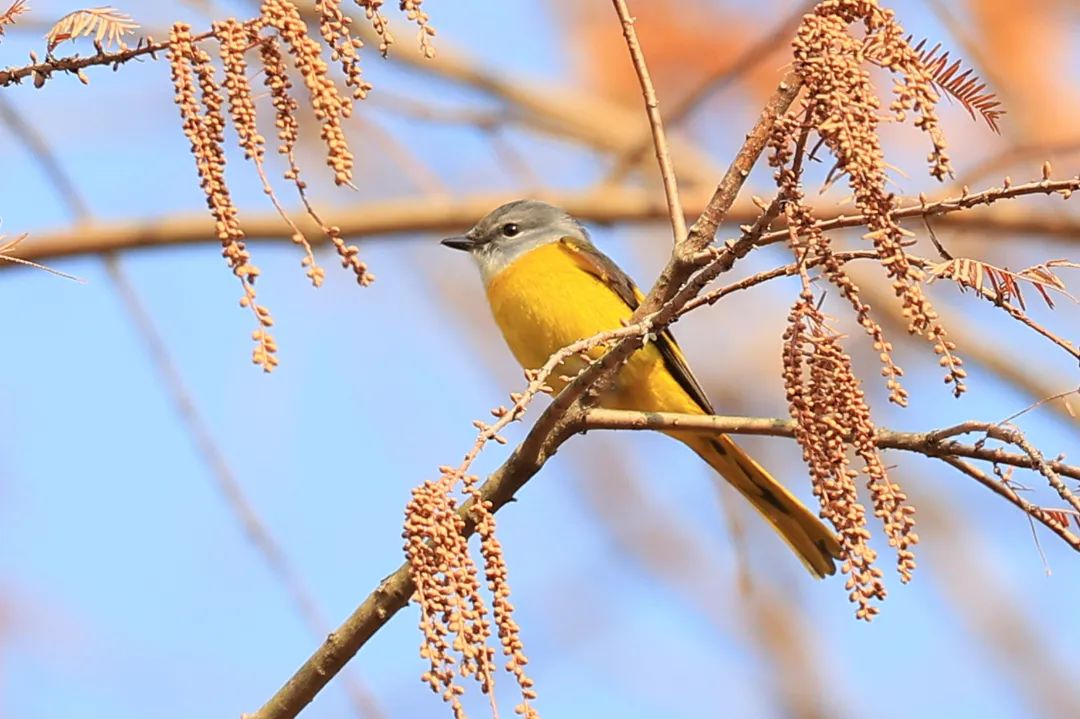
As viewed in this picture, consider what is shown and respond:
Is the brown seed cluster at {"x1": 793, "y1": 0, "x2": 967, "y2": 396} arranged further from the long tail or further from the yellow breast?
the yellow breast

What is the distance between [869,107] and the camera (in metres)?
1.53

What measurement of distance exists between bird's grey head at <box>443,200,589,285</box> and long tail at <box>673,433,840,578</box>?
1355mm

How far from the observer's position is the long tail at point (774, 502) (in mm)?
3859

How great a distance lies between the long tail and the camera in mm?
3859

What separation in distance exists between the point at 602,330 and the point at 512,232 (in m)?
1.14

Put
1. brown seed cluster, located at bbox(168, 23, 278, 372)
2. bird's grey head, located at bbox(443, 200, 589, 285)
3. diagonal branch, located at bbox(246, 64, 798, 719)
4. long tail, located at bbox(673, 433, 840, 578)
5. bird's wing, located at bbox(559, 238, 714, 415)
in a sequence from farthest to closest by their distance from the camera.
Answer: bird's grey head, located at bbox(443, 200, 589, 285) < bird's wing, located at bbox(559, 238, 714, 415) < long tail, located at bbox(673, 433, 840, 578) < diagonal branch, located at bbox(246, 64, 798, 719) < brown seed cluster, located at bbox(168, 23, 278, 372)

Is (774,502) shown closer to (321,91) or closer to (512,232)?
(512,232)

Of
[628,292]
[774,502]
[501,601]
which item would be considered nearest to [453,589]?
[501,601]

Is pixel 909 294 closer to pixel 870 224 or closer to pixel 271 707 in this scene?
pixel 870 224

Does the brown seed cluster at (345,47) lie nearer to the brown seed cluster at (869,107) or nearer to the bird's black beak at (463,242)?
the brown seed cluster at (869,107)

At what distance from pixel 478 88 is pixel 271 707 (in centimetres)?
490

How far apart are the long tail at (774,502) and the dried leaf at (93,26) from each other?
7.69 feet

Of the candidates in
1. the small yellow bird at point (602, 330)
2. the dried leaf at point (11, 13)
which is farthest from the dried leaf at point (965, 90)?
the small yellow bird at point (602, 330)

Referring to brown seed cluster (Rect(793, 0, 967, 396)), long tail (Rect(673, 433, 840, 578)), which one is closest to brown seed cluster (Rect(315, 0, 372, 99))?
brown seed cluster (Rect(793, 0, 967, 396))
